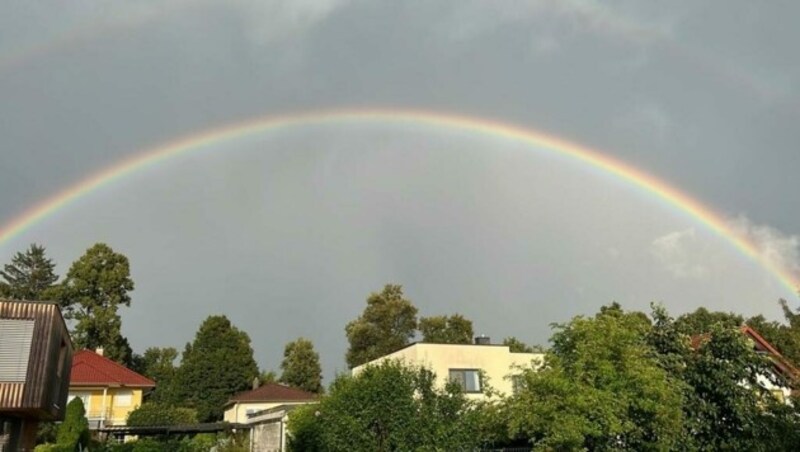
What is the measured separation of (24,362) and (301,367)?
51.9 m

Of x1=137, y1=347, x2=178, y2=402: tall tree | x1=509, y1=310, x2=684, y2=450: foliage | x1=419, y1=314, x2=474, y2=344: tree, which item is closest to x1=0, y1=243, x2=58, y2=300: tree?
x1=137, y1=347, x2=178, y2=402: tall tree

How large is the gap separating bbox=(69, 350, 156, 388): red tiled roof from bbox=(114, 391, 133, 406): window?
52.8 inches

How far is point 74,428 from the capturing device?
31.5m

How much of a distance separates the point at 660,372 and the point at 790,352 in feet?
36.9

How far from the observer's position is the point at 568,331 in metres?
21.6

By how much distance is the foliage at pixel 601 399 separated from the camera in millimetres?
18906

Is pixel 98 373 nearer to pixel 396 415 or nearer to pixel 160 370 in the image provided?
pixel 160 370

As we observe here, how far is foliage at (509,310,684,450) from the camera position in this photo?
18906 mm

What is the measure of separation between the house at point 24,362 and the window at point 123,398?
23130mm

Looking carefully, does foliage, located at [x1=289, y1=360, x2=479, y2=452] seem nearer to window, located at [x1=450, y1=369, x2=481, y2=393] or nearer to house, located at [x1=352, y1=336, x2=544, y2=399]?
house, located at [x1=352, y1=336, x2=544, y2=399]

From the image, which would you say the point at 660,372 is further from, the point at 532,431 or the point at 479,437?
the point at 479,437

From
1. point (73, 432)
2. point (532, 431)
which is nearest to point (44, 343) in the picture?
point (73, 432)

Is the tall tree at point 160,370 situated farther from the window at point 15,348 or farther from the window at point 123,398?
the window at point 15,348

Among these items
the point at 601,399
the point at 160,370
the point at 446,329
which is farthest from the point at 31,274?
the point at 601,399
